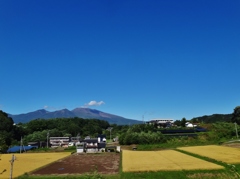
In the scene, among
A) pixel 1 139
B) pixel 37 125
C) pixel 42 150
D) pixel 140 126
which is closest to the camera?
pixel 1 139

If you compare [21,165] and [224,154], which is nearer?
[21,165]

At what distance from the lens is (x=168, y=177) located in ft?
71.4

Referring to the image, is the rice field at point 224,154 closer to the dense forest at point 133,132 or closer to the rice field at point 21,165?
the dense forest at point 133,132

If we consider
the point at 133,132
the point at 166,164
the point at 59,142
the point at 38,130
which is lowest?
the point at 166,164

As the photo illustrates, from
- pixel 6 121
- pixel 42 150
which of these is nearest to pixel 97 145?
pixel 42 150

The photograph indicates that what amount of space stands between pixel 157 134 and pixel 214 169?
3968 cm

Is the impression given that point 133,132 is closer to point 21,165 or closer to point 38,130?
point 21,165

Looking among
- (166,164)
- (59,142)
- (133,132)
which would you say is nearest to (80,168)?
(166,164)

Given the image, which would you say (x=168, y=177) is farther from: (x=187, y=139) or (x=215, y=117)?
(x=215, y=117)

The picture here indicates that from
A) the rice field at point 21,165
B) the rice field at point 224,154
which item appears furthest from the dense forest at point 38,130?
the rice field at point 224,154

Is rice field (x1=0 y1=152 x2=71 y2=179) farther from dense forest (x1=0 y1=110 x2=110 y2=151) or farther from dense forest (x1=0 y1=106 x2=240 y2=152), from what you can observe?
dense forest (x1=0 y1=110 x2=110 y2=151)

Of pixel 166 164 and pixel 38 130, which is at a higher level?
pixel 38 130

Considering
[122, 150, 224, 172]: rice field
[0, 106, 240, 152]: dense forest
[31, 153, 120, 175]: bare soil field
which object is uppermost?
[0, 106, 240, 152]: dense forest

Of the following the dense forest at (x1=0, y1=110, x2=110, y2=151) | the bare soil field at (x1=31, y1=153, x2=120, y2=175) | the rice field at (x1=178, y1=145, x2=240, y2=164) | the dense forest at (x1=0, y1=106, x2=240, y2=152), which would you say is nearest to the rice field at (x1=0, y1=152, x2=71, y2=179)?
the bare soil field at (x1=31, y1=153, x2=120, y2=175)
